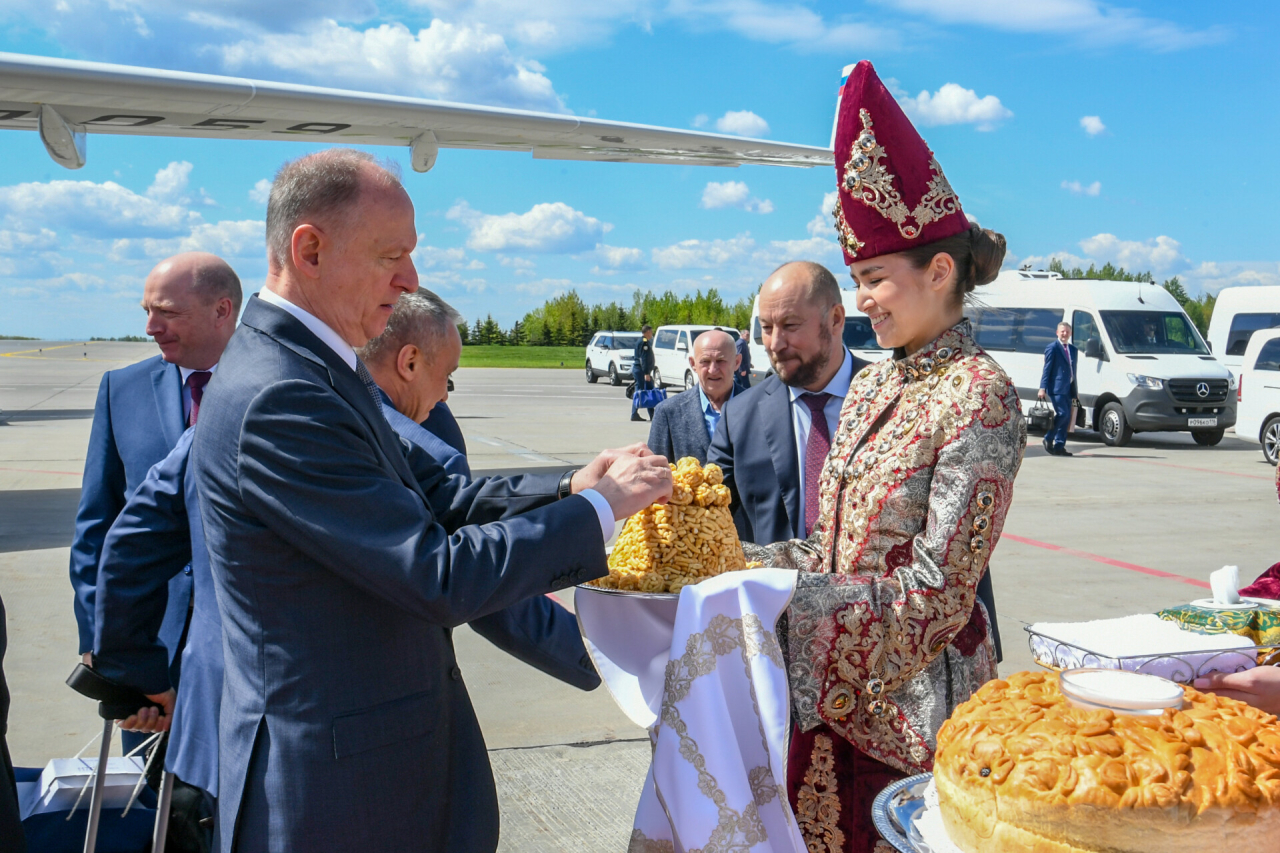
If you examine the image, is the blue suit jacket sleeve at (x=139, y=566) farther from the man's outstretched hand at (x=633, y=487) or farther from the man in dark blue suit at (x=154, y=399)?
the man's outstretched hand at (x=633, y=487)

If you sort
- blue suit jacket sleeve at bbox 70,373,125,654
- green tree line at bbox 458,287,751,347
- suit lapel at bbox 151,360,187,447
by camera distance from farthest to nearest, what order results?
green tree line at bbox 458,287,751,347
suit lapel at bbox 151,360,187,447
blue suit jacket sleeve at bbox 70,373,125,654

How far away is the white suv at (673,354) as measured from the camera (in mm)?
26719

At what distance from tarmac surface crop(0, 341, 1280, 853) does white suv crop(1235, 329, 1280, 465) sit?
0.55m

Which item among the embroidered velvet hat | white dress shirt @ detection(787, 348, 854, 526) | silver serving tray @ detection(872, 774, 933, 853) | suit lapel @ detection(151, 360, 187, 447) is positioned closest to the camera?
silver serving tray @ detection(872, 774, 933, 853)

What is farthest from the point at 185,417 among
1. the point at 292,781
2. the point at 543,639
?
the point at 292,781

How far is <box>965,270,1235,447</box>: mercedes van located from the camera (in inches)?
621

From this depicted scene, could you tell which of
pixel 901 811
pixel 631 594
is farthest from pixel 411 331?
pixel 901 811

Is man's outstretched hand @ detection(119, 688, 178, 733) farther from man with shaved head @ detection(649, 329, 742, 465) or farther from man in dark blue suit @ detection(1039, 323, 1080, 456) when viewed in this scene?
man in dark blue suit @ detection(1039, 323, 1080, 456)

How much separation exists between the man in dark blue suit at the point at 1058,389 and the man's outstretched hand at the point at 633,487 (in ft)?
47.4

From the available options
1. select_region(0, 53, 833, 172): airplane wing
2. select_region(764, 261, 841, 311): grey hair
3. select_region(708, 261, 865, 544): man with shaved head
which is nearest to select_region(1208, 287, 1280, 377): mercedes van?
select_region(0, 53, 833, 172): airplane wing

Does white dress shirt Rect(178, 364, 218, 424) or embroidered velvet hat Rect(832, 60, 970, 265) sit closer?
embroidered velvet hat Rect(832, 60, 970, 265)

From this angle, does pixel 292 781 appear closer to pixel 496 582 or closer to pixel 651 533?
pixel 496 582

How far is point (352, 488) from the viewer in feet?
5.42

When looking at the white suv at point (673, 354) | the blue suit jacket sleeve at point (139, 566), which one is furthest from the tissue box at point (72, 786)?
the white suv at point (673, 354)
